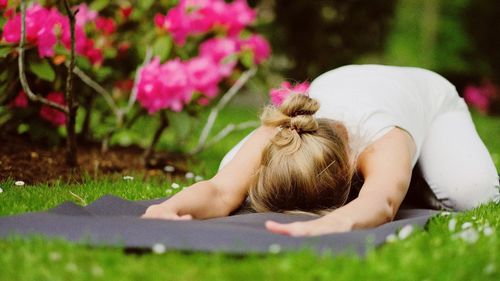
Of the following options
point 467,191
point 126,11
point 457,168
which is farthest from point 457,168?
point 126,11

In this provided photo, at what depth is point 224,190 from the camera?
2941 millimetres

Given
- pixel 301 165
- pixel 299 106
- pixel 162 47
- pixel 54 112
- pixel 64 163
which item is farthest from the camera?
pixel 162 47

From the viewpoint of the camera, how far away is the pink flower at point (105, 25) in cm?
461

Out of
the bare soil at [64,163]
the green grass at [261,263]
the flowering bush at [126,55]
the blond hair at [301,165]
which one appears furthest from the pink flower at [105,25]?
the green grass at [261,263]

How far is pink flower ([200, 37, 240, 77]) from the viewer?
16.0ft

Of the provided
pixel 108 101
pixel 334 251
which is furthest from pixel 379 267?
pixel 108 101

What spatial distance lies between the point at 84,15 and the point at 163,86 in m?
0.67

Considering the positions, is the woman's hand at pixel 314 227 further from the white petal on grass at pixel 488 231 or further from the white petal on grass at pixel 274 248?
the white petal on grass at pixel 488 231

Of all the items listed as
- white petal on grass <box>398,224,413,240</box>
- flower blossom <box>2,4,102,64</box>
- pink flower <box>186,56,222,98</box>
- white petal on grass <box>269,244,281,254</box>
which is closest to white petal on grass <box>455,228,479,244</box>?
white petal on grass <box>398,224,413,240</box>

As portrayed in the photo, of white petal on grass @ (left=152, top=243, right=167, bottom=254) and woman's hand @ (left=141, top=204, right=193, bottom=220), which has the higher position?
white petal on grass @ (left=152, top=243, right=167, bottom=254)

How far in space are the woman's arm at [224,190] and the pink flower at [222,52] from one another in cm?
183

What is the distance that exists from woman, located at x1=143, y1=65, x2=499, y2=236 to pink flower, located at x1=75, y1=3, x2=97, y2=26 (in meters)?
1.56

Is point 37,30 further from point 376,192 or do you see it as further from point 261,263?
point 261,263

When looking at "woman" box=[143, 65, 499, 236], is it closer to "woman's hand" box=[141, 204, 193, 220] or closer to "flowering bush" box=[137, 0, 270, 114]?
"woman's hand" box=[141, 204, 193, 220]
